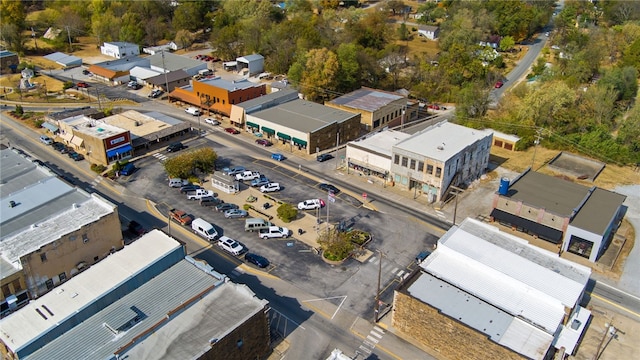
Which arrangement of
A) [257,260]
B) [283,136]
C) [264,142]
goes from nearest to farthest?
[257,260], [283,136], [264,142]

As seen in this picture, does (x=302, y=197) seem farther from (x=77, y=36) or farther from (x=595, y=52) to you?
(x=77, y=36)

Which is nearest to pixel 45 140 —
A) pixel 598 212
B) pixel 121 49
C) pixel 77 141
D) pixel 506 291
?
pixel 77 141

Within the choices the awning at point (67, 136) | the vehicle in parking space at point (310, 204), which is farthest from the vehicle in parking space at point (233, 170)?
the awning at point (67, 136)

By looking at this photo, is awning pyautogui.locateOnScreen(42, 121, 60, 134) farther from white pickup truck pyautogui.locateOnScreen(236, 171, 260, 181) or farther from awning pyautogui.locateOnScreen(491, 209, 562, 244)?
awning pyautogui.locateOnScreen(491, 209, 562, 244)

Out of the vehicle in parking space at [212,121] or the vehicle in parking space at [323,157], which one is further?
the vehicle in parking space at [212,121]

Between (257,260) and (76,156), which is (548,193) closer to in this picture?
(257,260)

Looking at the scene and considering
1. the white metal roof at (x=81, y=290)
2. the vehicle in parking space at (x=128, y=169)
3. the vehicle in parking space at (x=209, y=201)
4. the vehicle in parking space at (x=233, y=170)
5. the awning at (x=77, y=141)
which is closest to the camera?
the white metal roof at (x=81, y=290)

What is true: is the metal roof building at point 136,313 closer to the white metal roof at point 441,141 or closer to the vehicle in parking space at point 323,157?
the white metal roof at point 441,141
